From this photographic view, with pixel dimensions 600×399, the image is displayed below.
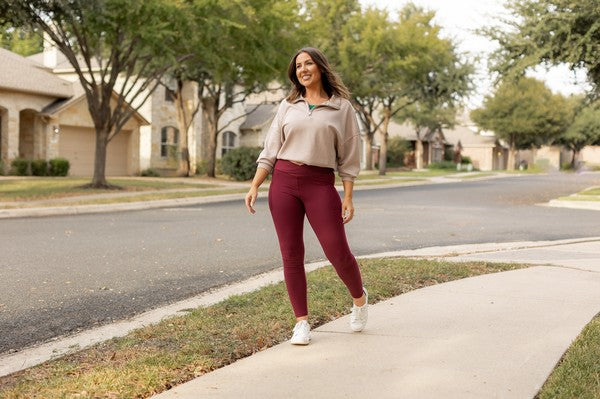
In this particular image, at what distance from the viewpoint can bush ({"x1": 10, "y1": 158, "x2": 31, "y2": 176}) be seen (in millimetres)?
29516

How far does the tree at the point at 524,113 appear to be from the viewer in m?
72.7

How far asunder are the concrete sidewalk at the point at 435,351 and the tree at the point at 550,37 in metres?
16.0

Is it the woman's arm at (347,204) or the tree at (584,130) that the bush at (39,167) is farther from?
the tree at (584,130)

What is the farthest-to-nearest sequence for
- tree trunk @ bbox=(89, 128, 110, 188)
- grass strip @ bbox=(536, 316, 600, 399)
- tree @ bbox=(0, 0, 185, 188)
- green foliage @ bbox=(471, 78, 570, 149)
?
green foliage @ bbox=(471, 78, 570, 149), tree trunk @ bbox=(89, 128, 110, 188), tree @ bbox=(0, 0, 185, 188), grass strip @ bbox=(536, 316, 600, 399)

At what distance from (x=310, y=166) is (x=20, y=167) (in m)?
27.8

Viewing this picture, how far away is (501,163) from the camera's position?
3418 inches

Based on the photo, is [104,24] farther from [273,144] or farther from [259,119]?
[259,119]

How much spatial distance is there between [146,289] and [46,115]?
87.0ft

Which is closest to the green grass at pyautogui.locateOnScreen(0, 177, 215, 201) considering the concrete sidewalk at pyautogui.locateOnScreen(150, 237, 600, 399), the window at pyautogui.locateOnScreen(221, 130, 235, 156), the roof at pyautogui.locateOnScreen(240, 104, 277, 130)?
the concrete sidewalk at pyautogui.locateOnScreen(150, 237, 600, 399)

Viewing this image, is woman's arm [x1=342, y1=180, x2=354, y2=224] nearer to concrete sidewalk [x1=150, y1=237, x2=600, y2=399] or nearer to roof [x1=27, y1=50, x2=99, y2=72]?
concrete sidewalk [x1=150, y1=237, x2=600, y2=399]

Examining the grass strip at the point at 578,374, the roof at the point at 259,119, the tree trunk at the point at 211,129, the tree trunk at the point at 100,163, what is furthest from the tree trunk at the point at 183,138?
the grass strip at the point at 578,374

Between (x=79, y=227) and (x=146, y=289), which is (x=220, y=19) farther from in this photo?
(x=146, y=289)

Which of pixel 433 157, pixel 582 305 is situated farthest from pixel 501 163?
pixel 582 305

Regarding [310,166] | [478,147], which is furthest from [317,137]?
[478,147]
